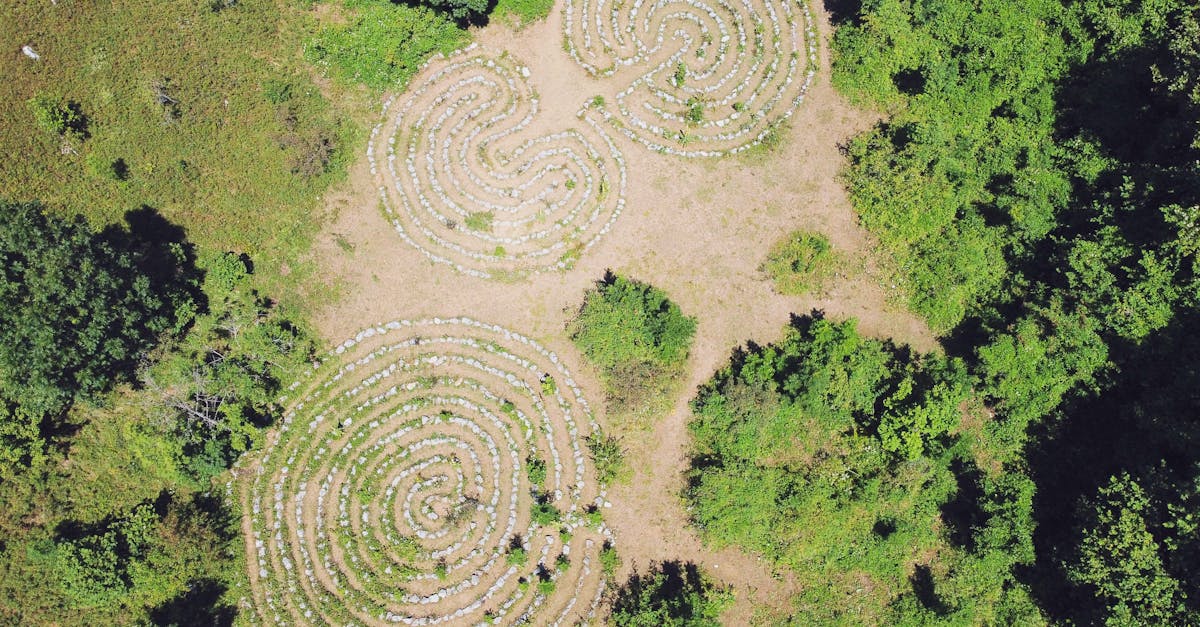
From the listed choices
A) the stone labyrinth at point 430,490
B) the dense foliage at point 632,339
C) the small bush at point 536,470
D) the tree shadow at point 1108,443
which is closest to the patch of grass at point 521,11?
the dense foliage at point 632,339

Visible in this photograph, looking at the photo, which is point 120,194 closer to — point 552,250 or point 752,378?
point 552,250

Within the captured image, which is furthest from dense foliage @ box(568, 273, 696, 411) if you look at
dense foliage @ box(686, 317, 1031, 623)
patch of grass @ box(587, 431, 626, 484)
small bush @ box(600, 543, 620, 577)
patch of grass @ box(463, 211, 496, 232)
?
small bush @ box(600, 543, 620, 577)

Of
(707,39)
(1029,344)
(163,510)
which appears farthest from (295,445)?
(1029,344)

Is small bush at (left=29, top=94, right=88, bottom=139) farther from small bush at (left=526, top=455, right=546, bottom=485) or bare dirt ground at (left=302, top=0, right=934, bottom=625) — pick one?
small bush at (left=526, top=455, right=546, bottom=485)

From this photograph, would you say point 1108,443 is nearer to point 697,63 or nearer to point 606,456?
point 606,456

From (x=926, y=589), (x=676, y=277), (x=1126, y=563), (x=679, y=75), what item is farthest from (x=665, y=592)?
(x=679, y=75)

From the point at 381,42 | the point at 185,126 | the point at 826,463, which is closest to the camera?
the point at 826,463
